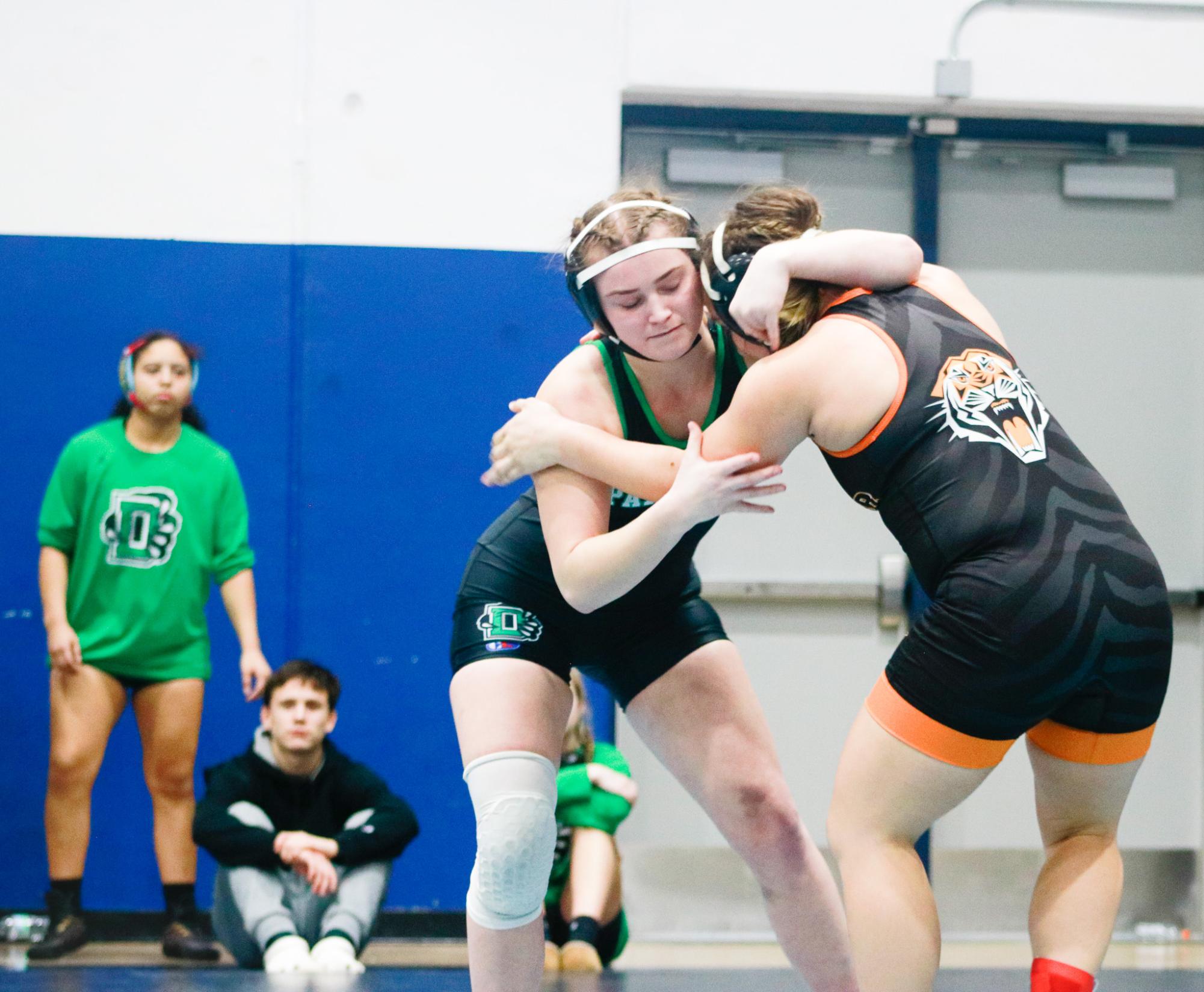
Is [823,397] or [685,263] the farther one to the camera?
[685,263]

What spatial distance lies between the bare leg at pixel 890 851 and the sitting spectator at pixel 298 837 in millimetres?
2274

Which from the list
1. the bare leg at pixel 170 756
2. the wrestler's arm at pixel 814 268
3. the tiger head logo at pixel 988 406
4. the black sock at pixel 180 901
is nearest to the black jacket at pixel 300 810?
the bare leg at pixel 170 756

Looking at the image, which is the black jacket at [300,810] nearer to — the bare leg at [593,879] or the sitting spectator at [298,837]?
the sitting spectator at [298,837]

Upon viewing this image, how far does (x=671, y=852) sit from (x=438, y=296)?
221 centimetres

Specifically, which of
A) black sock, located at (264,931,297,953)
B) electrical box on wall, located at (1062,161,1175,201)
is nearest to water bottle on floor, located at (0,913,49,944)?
black sock, located at (264,931,297,953)

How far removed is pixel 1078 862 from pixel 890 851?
1.00ft

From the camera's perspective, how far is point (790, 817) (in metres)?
2.48

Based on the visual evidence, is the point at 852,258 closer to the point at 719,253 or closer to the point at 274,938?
the point at 719,253

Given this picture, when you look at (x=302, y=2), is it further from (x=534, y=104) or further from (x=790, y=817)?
(x=790, y=817)

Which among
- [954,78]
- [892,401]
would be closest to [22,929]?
[892,401]

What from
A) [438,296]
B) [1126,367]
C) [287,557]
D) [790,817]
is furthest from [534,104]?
[790,817]

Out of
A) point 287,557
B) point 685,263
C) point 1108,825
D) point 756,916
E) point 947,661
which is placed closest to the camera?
point 947,661

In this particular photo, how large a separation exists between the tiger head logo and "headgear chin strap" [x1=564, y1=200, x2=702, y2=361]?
1.73 ft

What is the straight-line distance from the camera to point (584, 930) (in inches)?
155
